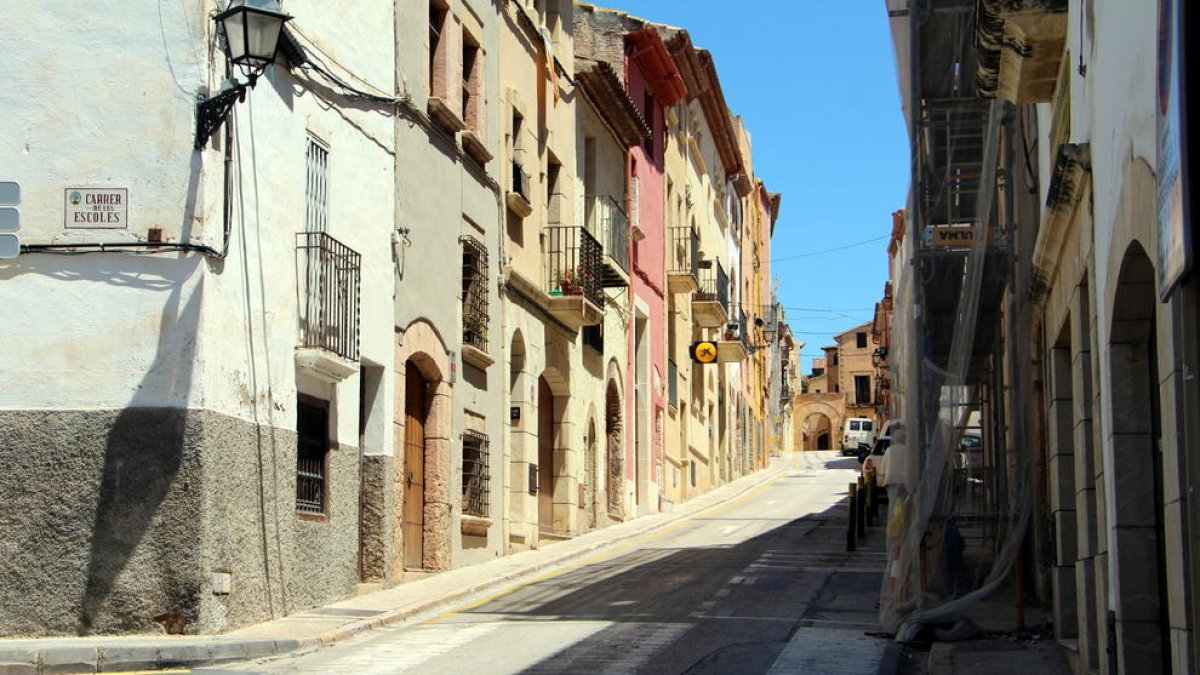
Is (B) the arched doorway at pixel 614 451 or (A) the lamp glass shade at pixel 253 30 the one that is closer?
(A) the lamp glass shade at pixel 253 30

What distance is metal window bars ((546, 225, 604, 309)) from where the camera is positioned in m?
25.3

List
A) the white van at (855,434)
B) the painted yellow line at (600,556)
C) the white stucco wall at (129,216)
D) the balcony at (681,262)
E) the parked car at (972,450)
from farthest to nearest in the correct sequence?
the white van at (855,434) → the balcony at (681,262) → the parked car at (972,450) → the painted yellow line at (600,556) → the white stucco wall at (129,216)

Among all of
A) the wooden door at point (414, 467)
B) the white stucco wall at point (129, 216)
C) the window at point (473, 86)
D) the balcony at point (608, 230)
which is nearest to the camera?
the white stucco wall at point (129, 216)

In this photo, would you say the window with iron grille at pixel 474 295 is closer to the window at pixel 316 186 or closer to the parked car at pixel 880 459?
the window at pixel 316 186

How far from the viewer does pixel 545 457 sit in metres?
26.3

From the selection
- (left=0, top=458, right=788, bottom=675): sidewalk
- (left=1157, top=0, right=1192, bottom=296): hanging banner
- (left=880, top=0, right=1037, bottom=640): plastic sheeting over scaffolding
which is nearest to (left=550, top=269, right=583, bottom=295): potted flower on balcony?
(left=0, top=458, right=788, bottom=675): sidewalk

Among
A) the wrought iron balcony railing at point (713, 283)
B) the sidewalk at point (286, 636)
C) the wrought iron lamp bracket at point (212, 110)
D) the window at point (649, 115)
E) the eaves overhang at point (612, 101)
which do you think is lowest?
the sidewalk at point (286, 636)

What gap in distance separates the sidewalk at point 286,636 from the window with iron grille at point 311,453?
1.06m

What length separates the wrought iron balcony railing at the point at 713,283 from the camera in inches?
1643

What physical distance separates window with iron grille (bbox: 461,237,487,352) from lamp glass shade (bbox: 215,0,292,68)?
8073 millimetres

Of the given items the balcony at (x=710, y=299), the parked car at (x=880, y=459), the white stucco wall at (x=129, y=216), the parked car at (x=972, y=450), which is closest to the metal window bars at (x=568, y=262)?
the parked car at (x=972, y=450)

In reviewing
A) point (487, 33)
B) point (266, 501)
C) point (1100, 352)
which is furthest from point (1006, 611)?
point (487, 33)

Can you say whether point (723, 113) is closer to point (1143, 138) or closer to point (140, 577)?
point (140, 577)

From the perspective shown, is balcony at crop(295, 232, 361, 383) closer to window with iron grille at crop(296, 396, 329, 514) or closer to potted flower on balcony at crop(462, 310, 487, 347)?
window with iron grille at crop(296, 396, 329, 514)
